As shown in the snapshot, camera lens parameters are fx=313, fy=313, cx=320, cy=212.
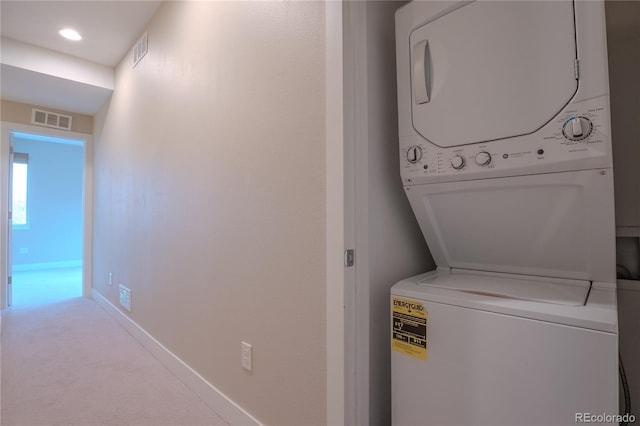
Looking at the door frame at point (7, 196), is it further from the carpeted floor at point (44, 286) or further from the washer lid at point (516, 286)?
the washer lid at point (516, 286)

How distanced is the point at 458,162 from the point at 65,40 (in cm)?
363

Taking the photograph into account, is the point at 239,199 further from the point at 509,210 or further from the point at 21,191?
the point at 21,191

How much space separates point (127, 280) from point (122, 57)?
222 centimetres

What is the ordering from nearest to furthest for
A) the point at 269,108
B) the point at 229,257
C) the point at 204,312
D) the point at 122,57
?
the point at 269,108
the point at 229,257
the point at 204,312
the point at 122,57

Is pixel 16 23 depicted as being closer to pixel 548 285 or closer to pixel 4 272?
pixel 4 272

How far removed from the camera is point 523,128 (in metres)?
0.88

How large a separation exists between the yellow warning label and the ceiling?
2.77 m

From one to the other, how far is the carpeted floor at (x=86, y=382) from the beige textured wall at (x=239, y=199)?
222 mm

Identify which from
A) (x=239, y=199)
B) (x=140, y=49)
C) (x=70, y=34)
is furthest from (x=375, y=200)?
(x=70, y=34)

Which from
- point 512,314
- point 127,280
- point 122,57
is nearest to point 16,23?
point 122,57

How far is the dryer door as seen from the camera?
32.5 inches

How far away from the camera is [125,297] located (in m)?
2.86

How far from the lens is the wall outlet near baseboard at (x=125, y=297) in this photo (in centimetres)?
278

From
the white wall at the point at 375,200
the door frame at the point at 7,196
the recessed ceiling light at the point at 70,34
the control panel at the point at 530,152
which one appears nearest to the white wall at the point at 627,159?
the control panel at the point at 530,152
